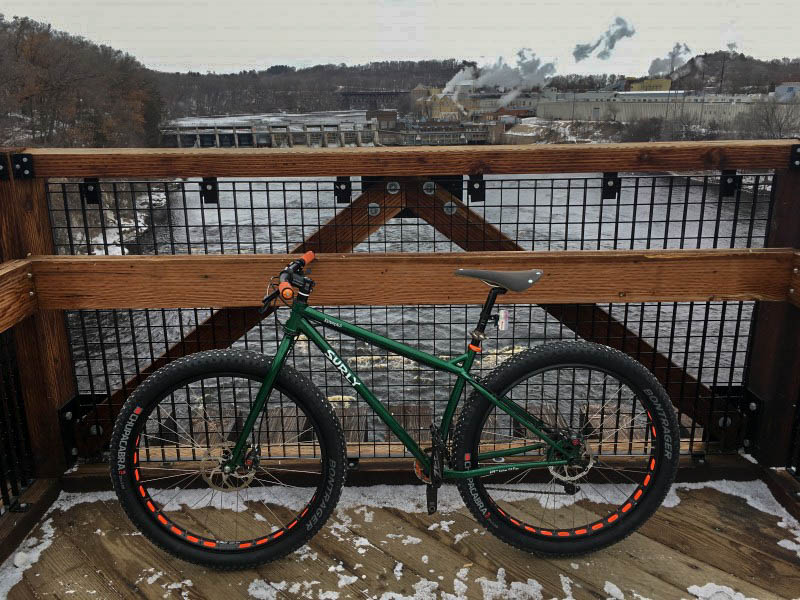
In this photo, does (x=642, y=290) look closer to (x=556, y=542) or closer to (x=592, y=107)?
(x=556, y=542)

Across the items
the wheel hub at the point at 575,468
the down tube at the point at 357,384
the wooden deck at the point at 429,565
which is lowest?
the wooden deck at the point at 429,565

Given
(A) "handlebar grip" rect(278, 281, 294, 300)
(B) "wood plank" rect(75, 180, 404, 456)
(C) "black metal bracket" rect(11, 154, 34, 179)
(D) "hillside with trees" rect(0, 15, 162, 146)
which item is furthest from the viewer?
(D) "hillside with trees" rect(0, 15, 162, 146)

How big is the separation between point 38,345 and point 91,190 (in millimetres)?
664

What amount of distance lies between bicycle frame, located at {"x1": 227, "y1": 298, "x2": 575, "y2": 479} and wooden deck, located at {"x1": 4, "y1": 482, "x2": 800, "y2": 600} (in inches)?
13.7

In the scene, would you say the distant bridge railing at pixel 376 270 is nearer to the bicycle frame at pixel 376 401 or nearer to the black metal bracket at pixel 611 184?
the black metal bracket at pixel 611 184

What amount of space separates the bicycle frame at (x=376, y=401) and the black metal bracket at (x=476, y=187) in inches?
32.0

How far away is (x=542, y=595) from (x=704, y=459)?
1.11 m

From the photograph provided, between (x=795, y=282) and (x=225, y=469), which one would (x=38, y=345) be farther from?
(x=795, y=282)

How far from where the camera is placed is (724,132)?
6519 centimetres

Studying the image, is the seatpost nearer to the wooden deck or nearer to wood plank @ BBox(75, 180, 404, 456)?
the wooden deck

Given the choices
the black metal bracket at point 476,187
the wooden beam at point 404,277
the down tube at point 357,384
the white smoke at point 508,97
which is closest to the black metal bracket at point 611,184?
the wooden beam at point 404,277

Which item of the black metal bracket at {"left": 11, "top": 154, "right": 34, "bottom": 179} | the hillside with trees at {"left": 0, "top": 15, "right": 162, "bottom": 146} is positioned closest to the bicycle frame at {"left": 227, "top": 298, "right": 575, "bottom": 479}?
the black metal bracket at {"left": 11, "top": 154, "right": 34, "bottom": 179}

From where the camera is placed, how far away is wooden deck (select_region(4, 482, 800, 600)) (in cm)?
215

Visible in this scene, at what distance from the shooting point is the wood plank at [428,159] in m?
2.55
